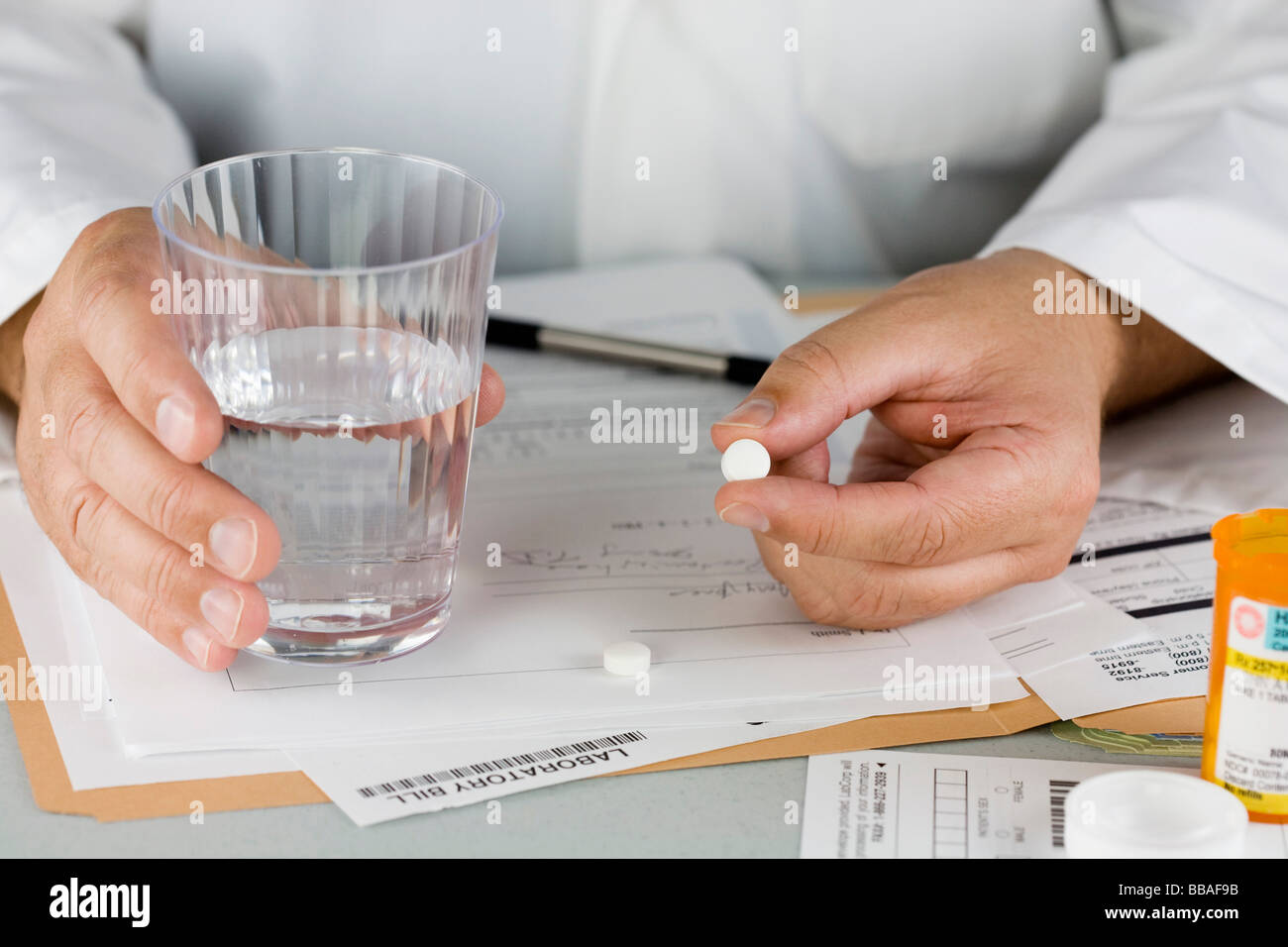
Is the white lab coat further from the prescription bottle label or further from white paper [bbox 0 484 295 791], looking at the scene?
the prescription bottle label

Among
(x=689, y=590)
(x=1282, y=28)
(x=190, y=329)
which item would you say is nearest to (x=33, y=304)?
(x=190, y=329)

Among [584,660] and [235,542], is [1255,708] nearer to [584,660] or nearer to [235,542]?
[584,660]

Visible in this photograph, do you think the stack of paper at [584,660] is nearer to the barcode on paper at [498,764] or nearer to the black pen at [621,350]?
the barcode on paper at [498,764]

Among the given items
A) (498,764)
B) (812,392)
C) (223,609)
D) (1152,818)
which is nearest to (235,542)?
(223,609)

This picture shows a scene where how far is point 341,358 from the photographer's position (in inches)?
21.7

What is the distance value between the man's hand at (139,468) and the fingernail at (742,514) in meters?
0.15

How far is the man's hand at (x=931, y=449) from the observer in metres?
0.61

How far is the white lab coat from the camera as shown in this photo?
939 mm

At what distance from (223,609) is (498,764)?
0.13 meters

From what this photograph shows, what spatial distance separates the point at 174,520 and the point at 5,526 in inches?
9.6
